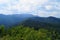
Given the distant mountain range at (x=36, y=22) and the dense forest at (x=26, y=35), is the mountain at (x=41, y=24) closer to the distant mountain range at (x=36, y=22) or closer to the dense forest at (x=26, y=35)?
the distant mountain range at (x=36, y=22)

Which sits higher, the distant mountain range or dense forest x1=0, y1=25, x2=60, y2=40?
dense forest x1=0, y1=25, x2=60, y2=40

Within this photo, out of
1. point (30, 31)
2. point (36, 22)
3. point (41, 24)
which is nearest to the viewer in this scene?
point (30, 31)

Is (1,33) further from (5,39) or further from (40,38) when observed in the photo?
(40,38)

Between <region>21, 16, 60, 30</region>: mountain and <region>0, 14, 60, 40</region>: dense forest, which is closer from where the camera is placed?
<region>0, 14, 60, 40</region>: dense forest

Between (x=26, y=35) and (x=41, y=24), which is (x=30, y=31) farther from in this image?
(x=41, y=24)

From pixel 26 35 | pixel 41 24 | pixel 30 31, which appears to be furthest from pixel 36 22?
pixel 26 35

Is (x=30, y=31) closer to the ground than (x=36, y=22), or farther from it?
farther from it

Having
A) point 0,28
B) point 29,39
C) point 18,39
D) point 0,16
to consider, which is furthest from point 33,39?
point 0,16

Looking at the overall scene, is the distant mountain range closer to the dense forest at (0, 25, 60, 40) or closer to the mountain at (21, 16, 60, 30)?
the mountain at (21, 16, 60, 30)

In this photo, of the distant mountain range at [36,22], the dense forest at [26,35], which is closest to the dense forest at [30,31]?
the dense forest at [26,35]

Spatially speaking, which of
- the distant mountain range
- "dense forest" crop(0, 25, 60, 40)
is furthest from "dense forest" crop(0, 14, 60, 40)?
the distant mountain range

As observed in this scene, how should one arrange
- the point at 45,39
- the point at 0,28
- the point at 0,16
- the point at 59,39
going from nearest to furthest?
the point at 45,39
the point at 59,39
the point at 0,28
the point at 0,16
